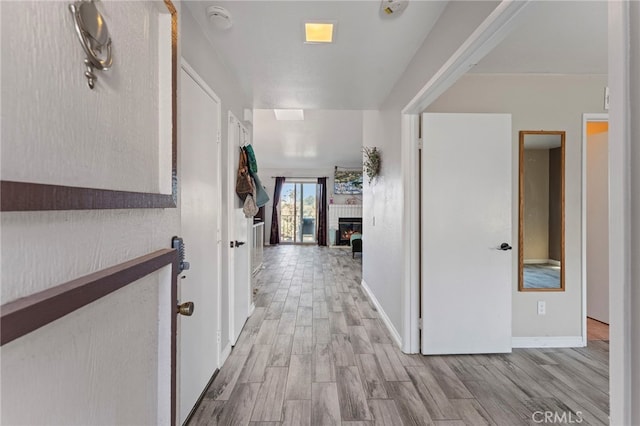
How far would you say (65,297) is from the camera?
42 centimetres

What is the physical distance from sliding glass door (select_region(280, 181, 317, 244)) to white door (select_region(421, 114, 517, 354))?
24.0 feet

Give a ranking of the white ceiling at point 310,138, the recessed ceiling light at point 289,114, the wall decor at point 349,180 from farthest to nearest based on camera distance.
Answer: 1. the wall decor at point 349,180
2. the white ceiling at point 310,138
3. the recessed ceiling light at point 289,114

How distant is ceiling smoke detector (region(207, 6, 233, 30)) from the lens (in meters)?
1.72

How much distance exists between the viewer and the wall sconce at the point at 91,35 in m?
0.47

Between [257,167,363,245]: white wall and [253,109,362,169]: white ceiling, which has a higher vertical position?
[253,109,362,169]: white ceiling

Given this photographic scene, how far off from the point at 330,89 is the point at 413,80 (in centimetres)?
89

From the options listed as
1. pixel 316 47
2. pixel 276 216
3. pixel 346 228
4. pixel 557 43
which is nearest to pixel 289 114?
pixel 316 47

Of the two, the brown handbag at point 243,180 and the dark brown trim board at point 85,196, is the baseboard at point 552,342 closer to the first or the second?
the brown handbag at point 243,180

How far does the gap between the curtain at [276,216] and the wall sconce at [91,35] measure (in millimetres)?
8870

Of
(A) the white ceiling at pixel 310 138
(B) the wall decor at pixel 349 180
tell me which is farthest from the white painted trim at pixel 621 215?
(B) the wall decor at pixel 349 180

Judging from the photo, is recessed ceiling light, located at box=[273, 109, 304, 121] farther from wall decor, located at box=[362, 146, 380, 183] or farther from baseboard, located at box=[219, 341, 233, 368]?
baseboard, located at box=[219, 341, 233, 368]

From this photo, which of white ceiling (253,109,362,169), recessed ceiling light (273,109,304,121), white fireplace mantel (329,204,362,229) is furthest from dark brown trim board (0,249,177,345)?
white fireplace mantel (329,204,362,229)

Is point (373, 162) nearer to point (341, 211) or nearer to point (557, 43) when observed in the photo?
point (557, 43)

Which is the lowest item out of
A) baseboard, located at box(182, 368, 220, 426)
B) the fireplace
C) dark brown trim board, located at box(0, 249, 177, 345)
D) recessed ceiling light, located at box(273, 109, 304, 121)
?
baseboard, located at box(182, 368, 220, 426)
